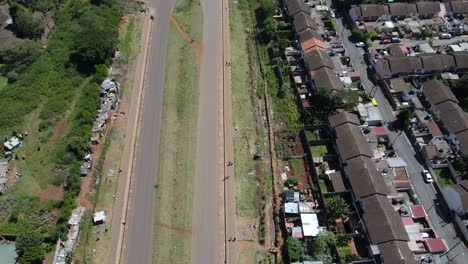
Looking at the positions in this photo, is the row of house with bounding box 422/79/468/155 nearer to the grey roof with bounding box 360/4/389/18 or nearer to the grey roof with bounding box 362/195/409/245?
the grey roof with bounding box 362/195/409/245

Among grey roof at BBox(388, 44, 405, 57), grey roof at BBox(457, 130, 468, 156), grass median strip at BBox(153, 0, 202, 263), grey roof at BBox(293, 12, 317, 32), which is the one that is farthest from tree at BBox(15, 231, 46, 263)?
grey roof at BBox(388, 44, 405, 57)

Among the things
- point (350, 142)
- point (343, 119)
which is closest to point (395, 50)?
point (343, 119)

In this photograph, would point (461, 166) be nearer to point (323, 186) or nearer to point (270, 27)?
point (323, 186)

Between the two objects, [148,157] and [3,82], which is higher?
[3,82]

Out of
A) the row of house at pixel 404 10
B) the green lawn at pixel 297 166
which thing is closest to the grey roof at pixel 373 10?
the row of house at pixel 404 10

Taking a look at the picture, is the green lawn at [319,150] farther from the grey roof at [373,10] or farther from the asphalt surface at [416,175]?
the grey roof at [373,10]

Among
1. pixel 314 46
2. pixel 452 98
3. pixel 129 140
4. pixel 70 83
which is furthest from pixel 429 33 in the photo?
pixel 70 83
